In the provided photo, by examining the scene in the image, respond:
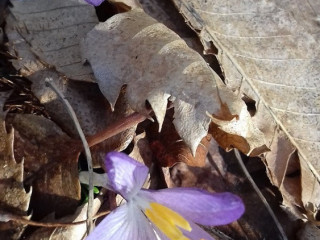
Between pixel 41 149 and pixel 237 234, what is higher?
pixel 41 149

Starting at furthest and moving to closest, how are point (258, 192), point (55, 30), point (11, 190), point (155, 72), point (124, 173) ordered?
point (258, 192) → point (55, 30) → point (155, 72) → point (11, 190) → point (124, 173)

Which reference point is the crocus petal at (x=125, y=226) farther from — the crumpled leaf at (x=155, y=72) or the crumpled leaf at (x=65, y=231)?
the crumpled leaf at (x=155, y=72)

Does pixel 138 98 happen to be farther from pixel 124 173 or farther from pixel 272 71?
pixel 272 71

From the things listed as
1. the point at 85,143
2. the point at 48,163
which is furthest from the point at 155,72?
the point at 48,163

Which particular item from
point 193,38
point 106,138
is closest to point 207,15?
point 193,38

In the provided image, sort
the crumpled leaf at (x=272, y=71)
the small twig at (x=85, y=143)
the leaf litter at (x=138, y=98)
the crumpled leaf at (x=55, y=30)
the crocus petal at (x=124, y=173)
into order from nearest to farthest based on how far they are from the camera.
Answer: the crocus petal at (x=124, y=173)
the small twig at (x=85, y=143)
the leaf litter at (x=138, y=98)
the crumpled leaf at (x=55, y=30)
the crumpled leaf at (x=272, y=71)

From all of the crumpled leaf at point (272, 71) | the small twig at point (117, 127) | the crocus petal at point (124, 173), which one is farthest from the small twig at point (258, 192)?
the crocus petal at point (124, 173)

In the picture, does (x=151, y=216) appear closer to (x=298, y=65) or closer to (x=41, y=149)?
(x=41, y=149)
